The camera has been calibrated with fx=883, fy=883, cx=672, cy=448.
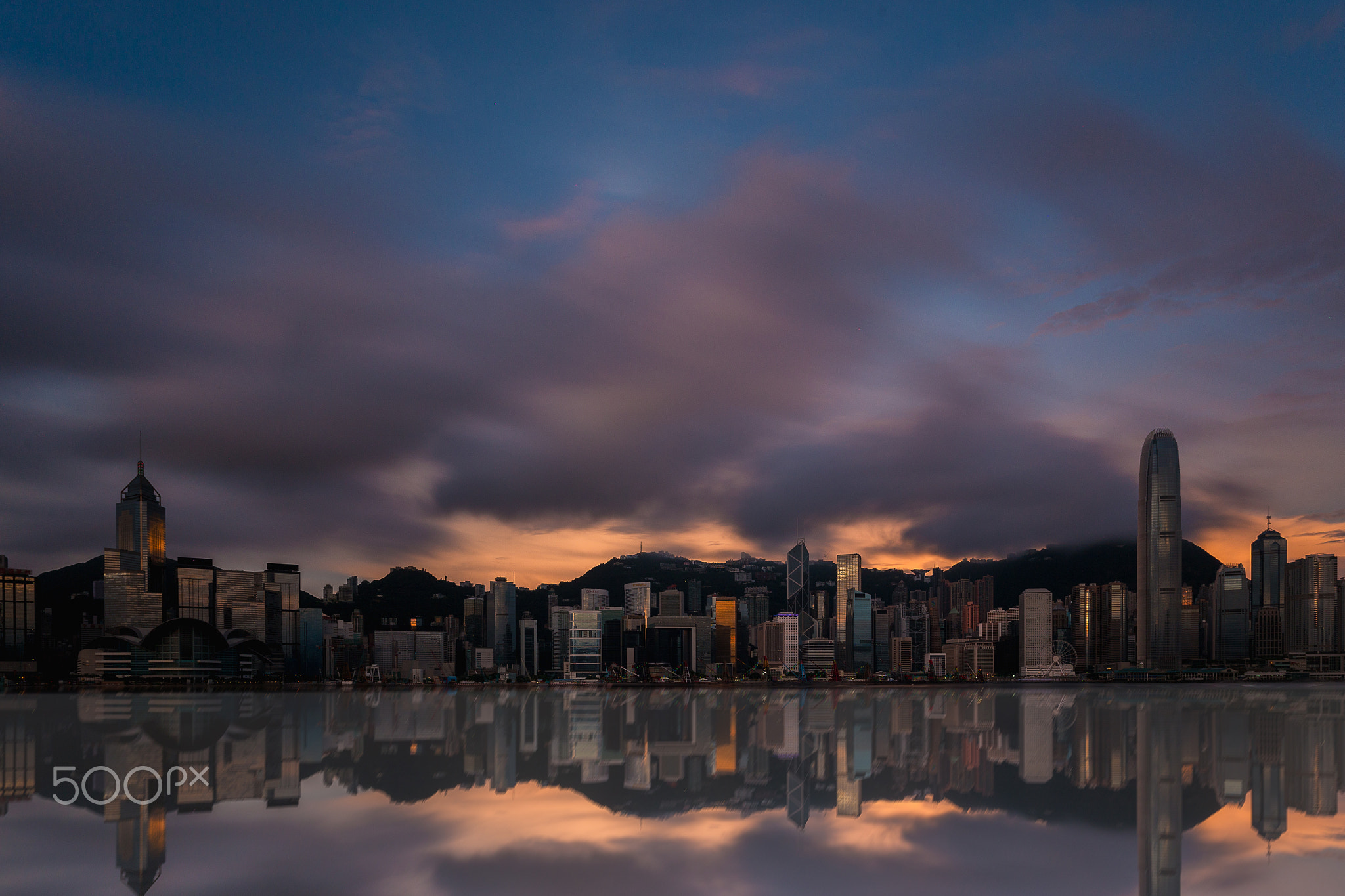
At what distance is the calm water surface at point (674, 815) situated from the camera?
16.9m

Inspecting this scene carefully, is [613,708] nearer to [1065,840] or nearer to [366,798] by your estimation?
[366,798]

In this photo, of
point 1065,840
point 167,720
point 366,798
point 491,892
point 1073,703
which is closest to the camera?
point 491,892

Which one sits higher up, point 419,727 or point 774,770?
point 774,770

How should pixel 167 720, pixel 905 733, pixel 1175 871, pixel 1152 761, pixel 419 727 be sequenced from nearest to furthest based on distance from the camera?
pixel 1175 871, pixel 1152 761, pixel 905 733, pixel 419 727, pixel 167 720

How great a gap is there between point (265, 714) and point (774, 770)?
198 ft

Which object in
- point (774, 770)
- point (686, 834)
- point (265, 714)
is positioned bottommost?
point (265, 714)

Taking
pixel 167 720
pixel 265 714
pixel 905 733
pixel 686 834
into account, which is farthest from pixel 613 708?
pixel 686 834

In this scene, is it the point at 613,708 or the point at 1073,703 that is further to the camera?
the point at 1073,703

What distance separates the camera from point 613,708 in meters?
92.9

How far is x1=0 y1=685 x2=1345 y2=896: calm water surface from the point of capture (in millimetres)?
16891

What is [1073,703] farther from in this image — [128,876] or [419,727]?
[128,876]

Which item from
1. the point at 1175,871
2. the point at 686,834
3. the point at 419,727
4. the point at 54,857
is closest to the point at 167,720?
the point at 419,727

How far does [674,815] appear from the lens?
22891 millimetres

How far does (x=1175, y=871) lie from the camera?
17.5 metres
